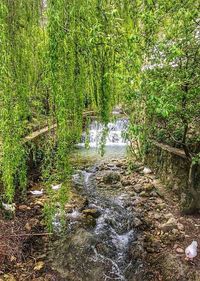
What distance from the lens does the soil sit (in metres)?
3.32

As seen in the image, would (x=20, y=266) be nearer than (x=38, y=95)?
Yes

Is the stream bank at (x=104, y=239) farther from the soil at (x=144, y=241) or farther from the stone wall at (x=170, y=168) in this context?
the stone wall at (x=170, y=168)

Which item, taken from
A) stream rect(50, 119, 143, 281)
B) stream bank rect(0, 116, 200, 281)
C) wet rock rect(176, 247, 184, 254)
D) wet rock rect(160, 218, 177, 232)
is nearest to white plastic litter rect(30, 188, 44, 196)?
stream bank rect(0, 116, 200, 281)

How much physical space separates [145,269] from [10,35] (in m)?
3.13

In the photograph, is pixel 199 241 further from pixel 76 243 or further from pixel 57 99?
pixel 57 99

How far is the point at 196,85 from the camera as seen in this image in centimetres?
322

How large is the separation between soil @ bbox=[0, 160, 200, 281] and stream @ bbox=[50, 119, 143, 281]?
15cm

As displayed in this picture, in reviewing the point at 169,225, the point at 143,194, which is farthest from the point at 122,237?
the point at 143,194

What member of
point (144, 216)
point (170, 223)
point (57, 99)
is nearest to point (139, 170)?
point (144, 216)

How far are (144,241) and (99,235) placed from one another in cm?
67

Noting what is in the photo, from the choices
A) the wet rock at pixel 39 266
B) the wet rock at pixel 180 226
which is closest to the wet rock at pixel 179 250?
the wet rock at pixel 180 226

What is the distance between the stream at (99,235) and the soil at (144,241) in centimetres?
15

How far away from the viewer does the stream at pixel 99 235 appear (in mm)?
3463

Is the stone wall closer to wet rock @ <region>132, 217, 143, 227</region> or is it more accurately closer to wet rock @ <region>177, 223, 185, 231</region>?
wet rock @ <region>177, 223, 185, 231</region>
